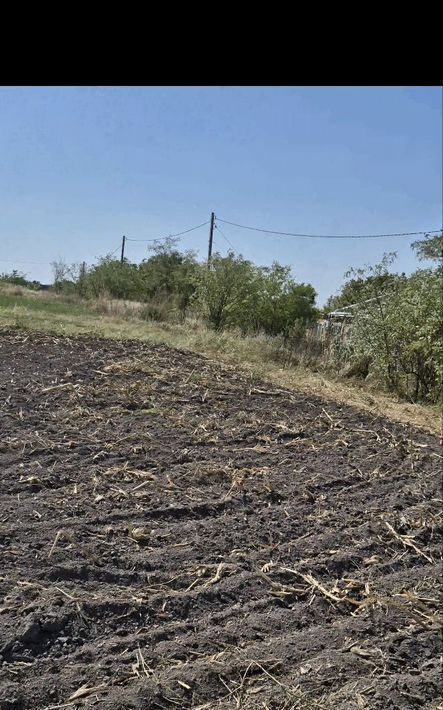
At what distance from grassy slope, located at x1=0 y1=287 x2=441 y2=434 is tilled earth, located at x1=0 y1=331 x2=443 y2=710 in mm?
2082

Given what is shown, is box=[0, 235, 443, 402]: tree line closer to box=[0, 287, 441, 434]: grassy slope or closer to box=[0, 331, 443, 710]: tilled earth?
box=[0, 287, 441, 434]: grassy slope

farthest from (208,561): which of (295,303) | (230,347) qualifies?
(295,303)

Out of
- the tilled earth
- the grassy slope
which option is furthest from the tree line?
the tilled earth

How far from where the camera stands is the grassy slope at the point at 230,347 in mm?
6555

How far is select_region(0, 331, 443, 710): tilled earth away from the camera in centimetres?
164

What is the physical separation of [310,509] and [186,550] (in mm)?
874

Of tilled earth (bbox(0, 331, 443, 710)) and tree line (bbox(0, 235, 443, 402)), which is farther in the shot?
tree line (bbox(0, 235, 443, 402))

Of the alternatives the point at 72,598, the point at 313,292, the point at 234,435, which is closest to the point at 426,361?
the point at 234,435

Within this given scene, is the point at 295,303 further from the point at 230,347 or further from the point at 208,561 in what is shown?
the point at 208,561

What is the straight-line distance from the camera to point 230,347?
9.20 meters

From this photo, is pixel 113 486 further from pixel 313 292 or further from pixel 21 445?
pixel 313 292

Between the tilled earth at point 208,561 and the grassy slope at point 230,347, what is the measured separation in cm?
208

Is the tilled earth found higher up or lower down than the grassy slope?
lower down

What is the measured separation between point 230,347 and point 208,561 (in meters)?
Answer: 6.99
